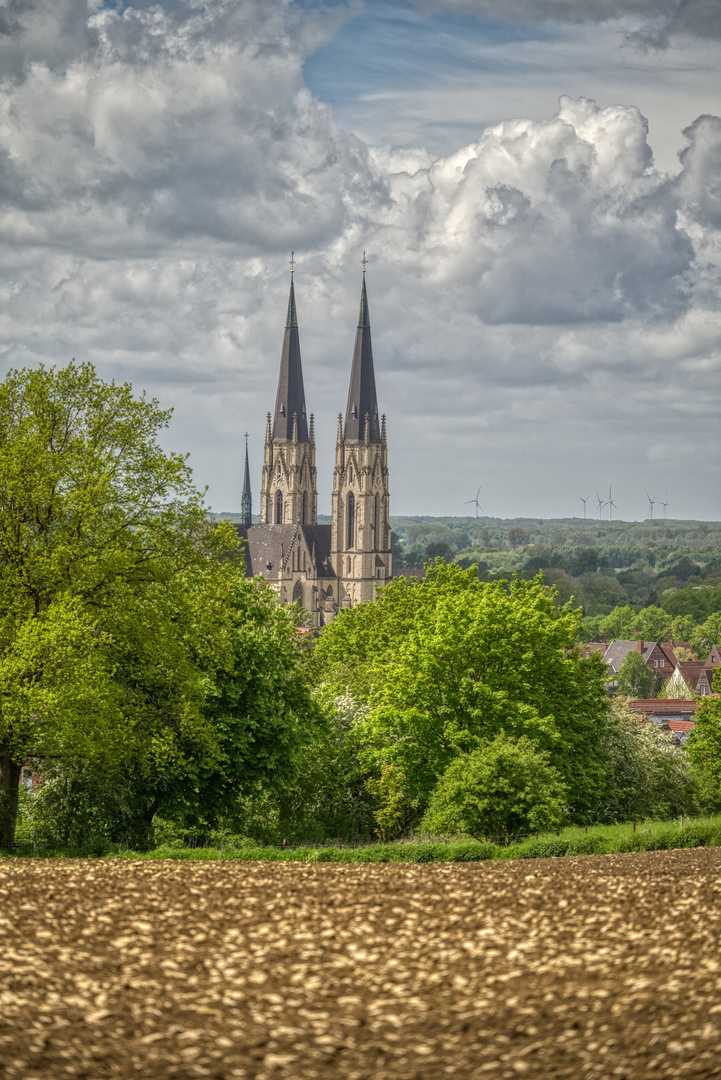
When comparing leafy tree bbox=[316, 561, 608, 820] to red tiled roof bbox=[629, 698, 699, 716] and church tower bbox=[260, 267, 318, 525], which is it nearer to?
red tiled roof bbox=[629, 698, 699, 716]

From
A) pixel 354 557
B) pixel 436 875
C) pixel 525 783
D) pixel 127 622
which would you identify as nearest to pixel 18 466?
pixel 127 622

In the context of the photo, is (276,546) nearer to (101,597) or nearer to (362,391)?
(362,391)

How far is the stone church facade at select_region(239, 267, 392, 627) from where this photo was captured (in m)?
143

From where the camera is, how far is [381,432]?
14438 cm

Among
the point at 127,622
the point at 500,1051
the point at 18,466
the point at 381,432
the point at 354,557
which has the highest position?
the point at 381,432

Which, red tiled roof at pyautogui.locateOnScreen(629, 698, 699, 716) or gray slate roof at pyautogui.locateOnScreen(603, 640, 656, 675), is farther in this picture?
gray slate roof at pyautogui.locateOnScreen(603, 640, 656, 675)

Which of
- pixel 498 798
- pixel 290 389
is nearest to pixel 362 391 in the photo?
pixel 290 389

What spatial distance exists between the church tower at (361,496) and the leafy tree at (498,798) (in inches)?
4401

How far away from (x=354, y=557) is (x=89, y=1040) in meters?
135

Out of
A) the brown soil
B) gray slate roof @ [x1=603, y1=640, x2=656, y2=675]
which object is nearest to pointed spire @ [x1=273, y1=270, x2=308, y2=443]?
gray slate roof @ [x1=603, y1=640, x2=656, y2=675]

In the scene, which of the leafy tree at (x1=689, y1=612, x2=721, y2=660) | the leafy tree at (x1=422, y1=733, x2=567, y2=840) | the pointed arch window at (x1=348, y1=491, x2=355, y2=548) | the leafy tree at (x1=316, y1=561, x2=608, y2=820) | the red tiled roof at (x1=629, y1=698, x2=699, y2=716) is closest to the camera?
the leafy tree at (x1=422, y1=733, x2=567, y2=840)

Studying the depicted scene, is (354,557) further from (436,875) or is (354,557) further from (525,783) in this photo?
(436,875)

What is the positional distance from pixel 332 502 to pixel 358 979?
134563 millimetres

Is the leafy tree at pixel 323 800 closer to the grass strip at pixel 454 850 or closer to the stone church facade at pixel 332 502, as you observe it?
the grass strip at pixel 454 850
